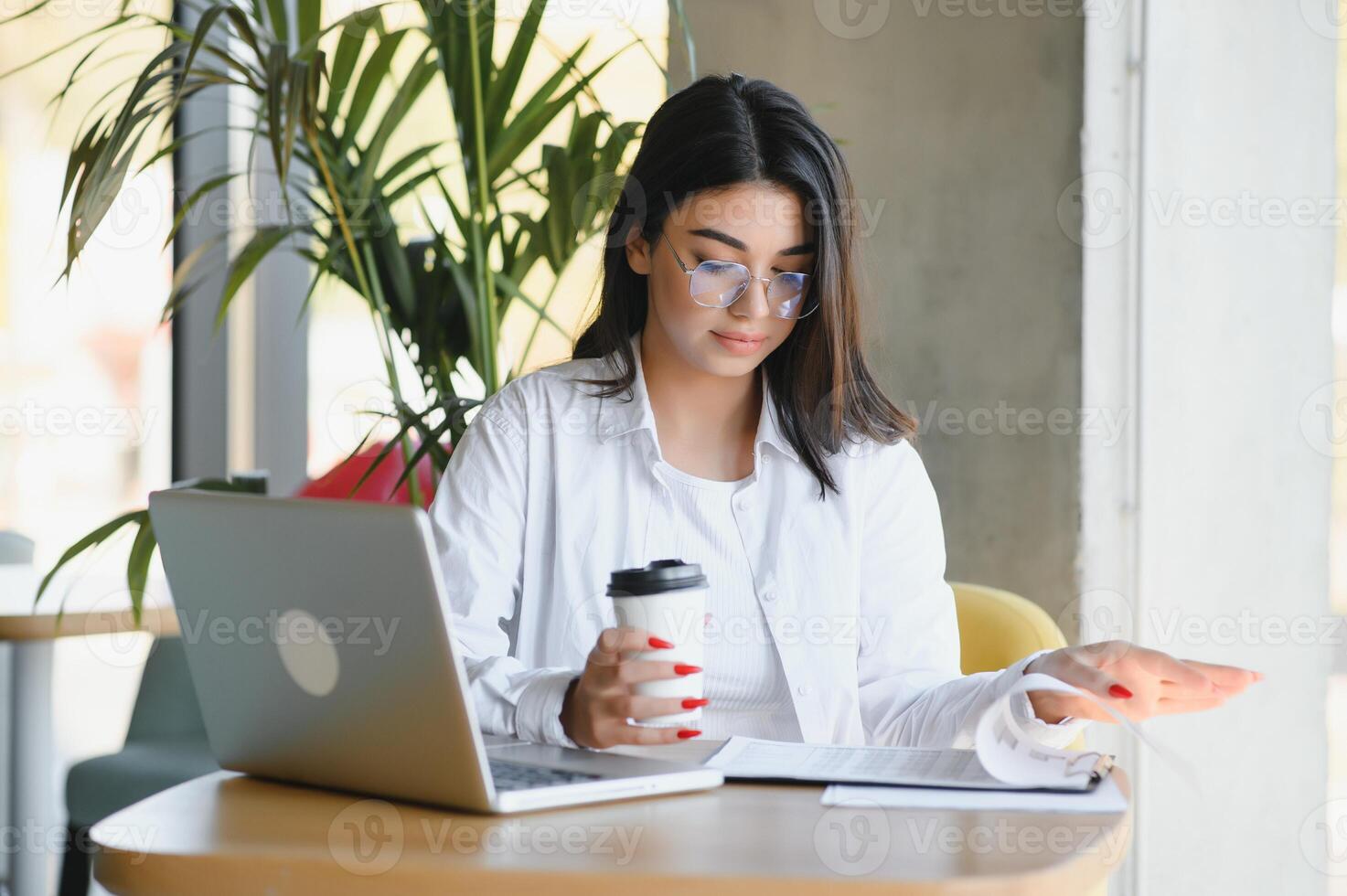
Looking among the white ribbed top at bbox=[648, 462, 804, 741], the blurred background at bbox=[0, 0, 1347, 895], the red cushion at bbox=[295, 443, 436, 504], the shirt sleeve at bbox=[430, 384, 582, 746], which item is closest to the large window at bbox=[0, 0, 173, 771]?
the red cushion at bbox=[295, 443, 436, 504]

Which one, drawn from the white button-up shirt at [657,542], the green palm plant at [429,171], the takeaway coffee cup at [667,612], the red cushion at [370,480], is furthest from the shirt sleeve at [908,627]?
the red cushion at [370,480]

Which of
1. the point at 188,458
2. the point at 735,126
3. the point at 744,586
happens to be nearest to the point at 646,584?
the point at 744,586

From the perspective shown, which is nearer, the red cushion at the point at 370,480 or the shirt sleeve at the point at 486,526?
the shirt sleeve at the point at 486,526

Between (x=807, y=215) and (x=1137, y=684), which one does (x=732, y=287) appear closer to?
(x=807, y=215)

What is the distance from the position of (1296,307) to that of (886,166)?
756 mm

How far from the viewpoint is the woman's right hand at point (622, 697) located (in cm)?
113

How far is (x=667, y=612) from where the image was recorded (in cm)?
112

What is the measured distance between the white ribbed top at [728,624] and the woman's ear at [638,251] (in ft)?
0.93

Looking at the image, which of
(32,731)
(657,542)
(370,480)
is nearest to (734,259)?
(657,542)

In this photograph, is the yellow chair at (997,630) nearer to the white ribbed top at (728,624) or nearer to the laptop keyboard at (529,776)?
the white ribbed top at (728,624)

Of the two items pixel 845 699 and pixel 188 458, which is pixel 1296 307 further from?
pixel 188 458

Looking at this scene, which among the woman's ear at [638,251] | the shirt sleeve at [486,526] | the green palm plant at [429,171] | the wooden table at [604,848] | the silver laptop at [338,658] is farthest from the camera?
the green palm plant at [429,171]

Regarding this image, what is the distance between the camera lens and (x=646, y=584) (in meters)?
1.12

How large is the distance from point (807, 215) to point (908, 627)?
1.79ft
